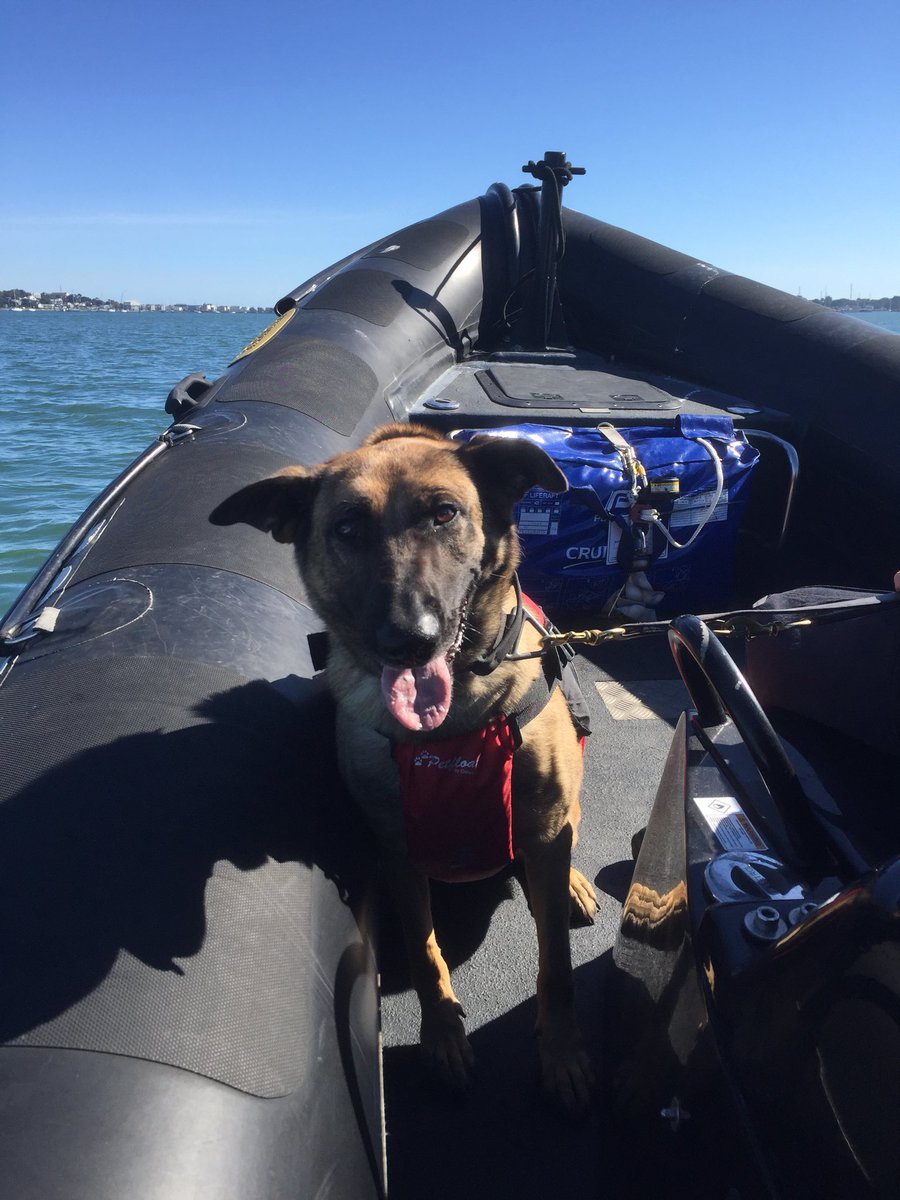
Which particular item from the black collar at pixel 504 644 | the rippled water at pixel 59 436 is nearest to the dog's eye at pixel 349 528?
the black collar at pixel 504 644

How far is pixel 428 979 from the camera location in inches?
83.4

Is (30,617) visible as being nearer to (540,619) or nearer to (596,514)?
(540,619)

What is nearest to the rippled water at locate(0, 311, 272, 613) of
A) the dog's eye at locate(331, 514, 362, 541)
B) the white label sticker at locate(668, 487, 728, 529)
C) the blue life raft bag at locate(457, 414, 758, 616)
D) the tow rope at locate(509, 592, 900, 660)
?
the blue life raft bag at locate(457, 414, 758, 616)

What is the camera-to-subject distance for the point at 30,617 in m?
1.99

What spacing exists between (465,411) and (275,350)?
3.40 ft

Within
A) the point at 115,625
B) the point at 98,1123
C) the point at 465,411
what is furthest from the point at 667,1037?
the point at 465,411

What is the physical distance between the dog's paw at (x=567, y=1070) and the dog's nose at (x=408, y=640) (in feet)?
3.51

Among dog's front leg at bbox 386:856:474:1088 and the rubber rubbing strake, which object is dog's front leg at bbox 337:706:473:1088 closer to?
dog's front leg at bbox 386:856:474:1088

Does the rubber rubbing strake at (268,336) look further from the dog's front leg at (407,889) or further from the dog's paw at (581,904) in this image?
the dog's paw at (581,904)

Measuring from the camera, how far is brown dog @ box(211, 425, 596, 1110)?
1960 mm

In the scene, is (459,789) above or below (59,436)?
above

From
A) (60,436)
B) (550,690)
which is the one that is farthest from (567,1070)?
(60,436)

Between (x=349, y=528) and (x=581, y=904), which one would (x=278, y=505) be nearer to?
(x=349, y=528)

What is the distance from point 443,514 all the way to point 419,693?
0.48 meters
